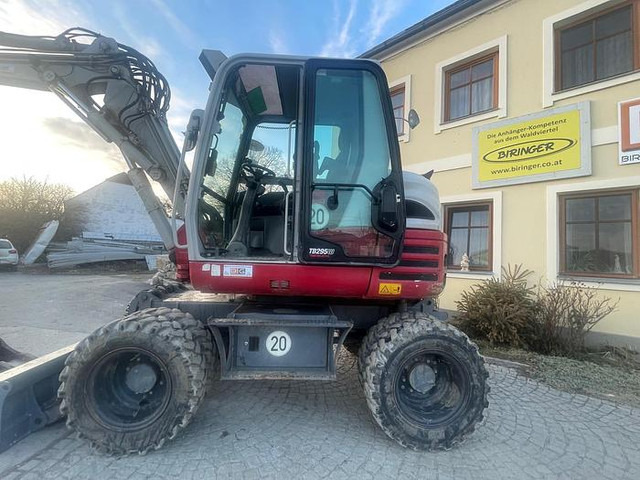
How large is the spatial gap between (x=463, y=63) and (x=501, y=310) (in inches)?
201

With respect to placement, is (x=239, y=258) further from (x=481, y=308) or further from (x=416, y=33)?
(x=416, y=33)

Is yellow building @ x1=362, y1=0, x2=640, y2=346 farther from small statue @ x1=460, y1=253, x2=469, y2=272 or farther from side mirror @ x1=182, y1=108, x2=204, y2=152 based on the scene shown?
side mirror @ x1=182, y1=108, x2=204, y2=152

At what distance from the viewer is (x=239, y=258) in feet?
9.34

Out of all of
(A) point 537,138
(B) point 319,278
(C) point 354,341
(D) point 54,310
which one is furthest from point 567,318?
(D) point 54,310

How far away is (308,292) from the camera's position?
9.38 ft

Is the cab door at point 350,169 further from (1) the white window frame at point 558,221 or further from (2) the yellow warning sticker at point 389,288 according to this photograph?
(1) the white window frame at point 558,221

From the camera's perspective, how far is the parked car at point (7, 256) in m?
16.2

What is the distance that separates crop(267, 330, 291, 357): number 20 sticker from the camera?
2.86 metres

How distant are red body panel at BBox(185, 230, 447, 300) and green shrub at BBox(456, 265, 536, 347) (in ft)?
10.8

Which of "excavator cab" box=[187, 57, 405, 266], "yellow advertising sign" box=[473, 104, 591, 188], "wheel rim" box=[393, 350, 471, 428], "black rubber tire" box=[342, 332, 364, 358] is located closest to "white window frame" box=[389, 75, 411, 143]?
"yellow advertising sign" box=[473, 104, 591, 188]

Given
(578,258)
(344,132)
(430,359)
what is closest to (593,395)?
(430,359)

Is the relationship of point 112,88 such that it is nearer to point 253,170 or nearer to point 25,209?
point 253,170

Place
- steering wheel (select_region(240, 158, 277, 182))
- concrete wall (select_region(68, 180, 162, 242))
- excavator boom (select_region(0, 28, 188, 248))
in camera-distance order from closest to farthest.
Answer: excavator boom (select_region(0, 28, 188, 248)), steering wheel (select_region(240, 158, 277, 182)), concrete wall (select_region(68, 180, 162, 242))

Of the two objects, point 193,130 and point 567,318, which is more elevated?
point 193,130
